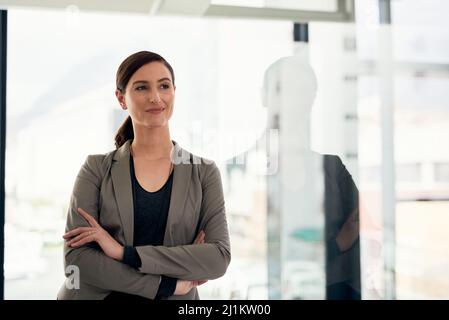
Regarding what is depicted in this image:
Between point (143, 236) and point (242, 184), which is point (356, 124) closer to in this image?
point (242, 184)

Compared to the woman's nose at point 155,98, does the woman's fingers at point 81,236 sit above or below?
below

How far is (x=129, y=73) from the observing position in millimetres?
1399

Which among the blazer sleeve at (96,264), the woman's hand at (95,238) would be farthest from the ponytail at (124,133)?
the woman's hand at (95,238)

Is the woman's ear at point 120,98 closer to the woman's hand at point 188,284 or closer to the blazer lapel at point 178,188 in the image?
the blazer lapel at point 178,188

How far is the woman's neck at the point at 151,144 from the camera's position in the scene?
139cm

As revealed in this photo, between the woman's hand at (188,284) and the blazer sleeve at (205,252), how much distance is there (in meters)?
0.01

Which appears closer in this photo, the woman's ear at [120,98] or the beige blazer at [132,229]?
the beige blazer at [132,229]

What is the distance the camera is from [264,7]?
1.48 meters

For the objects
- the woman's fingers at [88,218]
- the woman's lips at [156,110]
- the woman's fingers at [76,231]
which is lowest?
the woman's fingers at [76,231]

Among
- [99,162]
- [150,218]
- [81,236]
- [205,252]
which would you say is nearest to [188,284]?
[205,252]

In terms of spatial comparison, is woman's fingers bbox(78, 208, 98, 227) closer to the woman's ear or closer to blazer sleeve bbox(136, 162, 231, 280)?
blazer sleeve bbox(136, 162, 231, 280)

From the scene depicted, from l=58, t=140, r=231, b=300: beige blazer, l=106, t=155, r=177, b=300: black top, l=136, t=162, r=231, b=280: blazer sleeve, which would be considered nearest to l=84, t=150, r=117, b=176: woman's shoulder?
l=58, t=140, r=231, b=300: beige blazer

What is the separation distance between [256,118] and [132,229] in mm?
481

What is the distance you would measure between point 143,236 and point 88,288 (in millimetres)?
201
